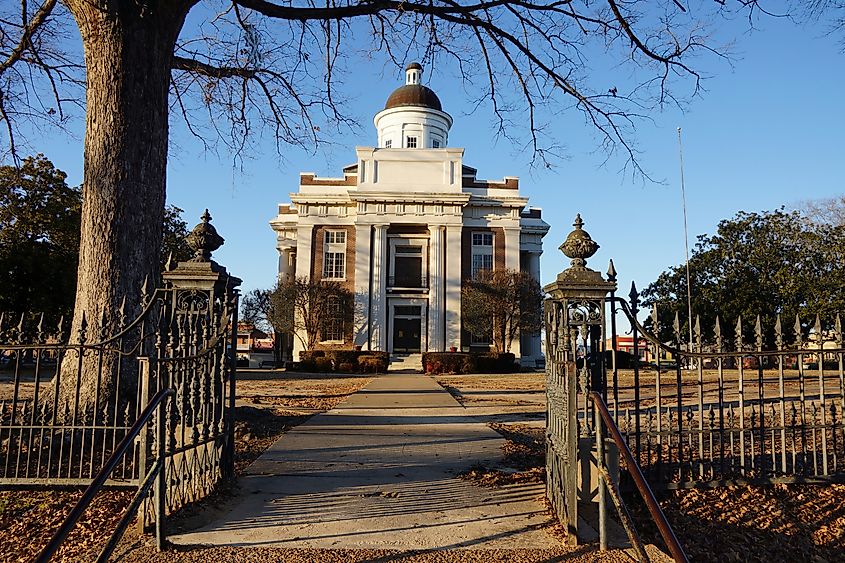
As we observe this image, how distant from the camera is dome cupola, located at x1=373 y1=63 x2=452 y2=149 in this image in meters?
47.8

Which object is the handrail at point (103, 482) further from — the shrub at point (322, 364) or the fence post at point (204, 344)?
the shrub at point (322, 364)

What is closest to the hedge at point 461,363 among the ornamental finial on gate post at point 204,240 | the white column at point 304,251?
the white column at point 304,251

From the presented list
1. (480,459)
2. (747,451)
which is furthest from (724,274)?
(480,459)

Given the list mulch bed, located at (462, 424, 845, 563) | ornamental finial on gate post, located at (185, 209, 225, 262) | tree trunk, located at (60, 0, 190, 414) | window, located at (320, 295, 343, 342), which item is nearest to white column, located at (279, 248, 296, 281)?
window, located at (320, 295, 343, 342)

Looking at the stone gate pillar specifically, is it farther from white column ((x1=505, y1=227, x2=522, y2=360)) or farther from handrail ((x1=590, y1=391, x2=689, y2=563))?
white column ((x1=505, y1=227, x2=522, y2=360))

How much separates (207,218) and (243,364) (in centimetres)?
3817

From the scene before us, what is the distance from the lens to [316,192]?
43.2 metres

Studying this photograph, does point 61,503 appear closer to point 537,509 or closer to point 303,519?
point 303,519

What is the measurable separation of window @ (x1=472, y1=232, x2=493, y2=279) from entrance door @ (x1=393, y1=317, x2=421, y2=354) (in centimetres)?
549

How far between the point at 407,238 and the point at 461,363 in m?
14.9

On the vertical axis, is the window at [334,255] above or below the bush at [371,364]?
above

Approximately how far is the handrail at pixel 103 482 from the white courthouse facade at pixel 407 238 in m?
35.5

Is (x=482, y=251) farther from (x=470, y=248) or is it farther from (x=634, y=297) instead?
(x=634, y=297)

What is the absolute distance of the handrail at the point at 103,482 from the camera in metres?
2.55
